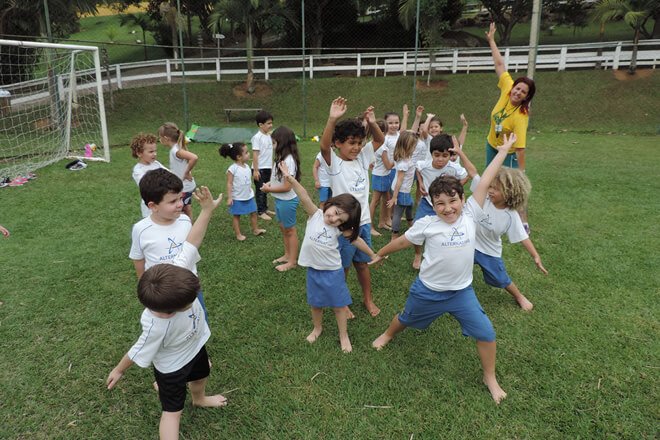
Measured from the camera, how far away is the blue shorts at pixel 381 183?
565 cm

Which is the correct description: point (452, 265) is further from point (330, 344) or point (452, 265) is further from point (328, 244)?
point (330, 344)

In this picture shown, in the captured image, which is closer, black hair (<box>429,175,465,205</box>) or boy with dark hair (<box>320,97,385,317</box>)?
black hair (<box>429,175,465,205</box>)

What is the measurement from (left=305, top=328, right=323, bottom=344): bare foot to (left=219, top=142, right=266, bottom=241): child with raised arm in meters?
2.41

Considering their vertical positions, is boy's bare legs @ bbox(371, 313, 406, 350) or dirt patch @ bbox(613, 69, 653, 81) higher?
dirt patch @ bbox(613, 69, 653, 81)

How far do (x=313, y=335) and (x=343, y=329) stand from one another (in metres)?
0.27

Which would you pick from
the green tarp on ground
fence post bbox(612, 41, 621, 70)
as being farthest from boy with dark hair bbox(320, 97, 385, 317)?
fence post bbox(612, 41, 621, 70)

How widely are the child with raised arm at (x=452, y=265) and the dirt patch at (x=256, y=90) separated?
16.4 meters

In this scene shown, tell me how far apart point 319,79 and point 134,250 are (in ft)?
56.2

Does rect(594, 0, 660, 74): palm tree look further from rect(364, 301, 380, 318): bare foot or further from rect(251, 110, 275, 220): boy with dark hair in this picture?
rect(364, 301, 380, 318): bare foot

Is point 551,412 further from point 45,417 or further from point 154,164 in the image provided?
point 154,164

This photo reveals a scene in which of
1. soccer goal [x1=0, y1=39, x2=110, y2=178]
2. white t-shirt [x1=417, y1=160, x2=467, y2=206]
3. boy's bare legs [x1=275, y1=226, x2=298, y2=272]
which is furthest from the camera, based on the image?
soccer goal [x1=0, y1=39, x2=110, y2=178]

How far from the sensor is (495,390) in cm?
288

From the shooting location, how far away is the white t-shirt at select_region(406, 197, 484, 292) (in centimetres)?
282

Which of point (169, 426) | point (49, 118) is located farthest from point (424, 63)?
point (169, 426)
